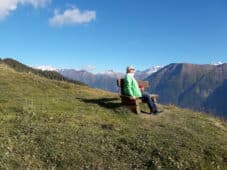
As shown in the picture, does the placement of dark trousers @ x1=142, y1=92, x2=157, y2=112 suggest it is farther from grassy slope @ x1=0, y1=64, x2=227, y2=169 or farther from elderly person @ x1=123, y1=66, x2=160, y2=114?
grassy slope @ x1=0, y1=64, x2=227, y2=169

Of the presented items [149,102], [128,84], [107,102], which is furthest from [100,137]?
[107,102]

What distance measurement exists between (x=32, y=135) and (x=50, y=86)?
13217mm

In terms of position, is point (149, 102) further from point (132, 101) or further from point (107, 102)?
point (107, 102)

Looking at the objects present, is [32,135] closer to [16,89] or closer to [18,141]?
[18,141]

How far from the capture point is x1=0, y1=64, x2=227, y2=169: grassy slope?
18641 millimetres

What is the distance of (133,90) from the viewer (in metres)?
26.3

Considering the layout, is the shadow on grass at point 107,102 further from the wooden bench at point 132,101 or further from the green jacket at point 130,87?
the green jacket at point 130,87

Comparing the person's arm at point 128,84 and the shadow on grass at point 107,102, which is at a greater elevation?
the person's arm at point 128,84

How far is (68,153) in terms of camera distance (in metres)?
18.8

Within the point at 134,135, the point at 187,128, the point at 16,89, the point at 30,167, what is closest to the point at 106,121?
the point at 134,135

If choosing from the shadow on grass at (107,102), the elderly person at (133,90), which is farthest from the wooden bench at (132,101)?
the shadow on grass at (107,102)

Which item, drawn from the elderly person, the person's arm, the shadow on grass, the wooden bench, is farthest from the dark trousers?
the shadow on grass

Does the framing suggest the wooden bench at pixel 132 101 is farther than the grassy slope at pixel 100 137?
Yes

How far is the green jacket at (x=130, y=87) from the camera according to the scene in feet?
85.0
